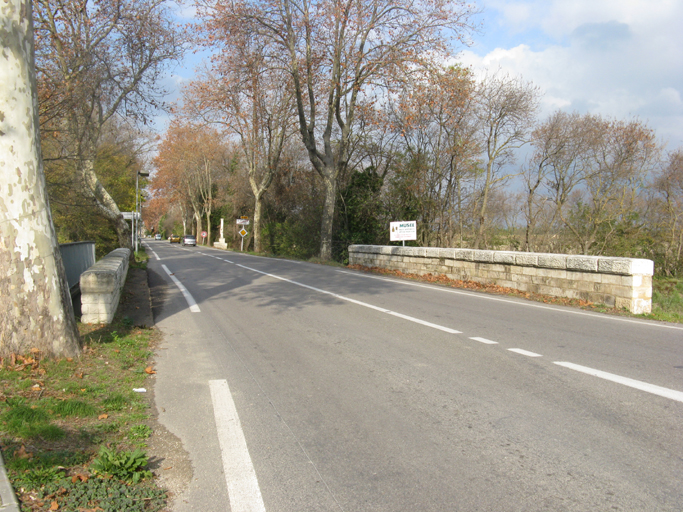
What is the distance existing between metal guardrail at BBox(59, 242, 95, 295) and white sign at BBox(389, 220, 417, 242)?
11.2 meters

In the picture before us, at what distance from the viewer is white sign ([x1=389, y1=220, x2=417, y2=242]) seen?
19828 mm

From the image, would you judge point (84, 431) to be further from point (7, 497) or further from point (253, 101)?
point (253, 101)

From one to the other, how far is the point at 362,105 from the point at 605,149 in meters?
14.7

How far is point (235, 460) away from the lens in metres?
3.37

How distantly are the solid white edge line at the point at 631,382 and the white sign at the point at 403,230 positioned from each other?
47.1 feet

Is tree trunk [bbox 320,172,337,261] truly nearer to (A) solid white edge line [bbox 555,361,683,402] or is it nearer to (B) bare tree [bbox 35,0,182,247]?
(B) bare tree [bbox 35,0,182,247]

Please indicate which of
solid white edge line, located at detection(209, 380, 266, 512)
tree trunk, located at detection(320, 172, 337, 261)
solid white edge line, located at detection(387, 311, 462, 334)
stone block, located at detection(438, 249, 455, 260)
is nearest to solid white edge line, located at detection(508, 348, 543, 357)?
solid white edge line, located at detection(387, 311, 462, 334)

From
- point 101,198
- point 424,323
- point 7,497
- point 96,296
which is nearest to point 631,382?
point 424,323

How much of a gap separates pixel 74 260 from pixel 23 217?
276 inches

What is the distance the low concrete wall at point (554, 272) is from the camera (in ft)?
31.9

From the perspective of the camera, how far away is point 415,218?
26.4 metres

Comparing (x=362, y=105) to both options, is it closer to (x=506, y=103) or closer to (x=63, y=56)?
(x=506, y=103)

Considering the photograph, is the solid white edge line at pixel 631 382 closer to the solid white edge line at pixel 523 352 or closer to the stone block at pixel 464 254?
the solid white edge line at pixel 523 352

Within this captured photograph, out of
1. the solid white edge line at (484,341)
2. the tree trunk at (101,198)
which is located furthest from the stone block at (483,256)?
the tree trunk at (101,198)
